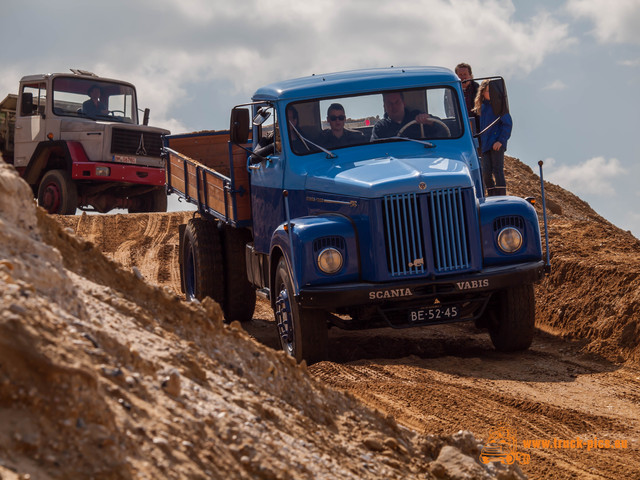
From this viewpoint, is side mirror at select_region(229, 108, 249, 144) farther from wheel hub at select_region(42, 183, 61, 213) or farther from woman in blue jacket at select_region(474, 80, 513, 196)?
wheel hub at select_region(42, 183, 61, 213)

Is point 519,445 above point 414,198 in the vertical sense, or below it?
below

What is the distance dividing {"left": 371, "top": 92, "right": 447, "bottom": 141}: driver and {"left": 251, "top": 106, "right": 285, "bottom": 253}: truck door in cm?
99

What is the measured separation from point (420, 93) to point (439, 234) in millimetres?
1906

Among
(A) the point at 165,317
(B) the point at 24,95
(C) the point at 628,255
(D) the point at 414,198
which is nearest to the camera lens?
(A) the point at 165,317

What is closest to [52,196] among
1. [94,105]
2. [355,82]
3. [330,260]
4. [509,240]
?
[94,105]

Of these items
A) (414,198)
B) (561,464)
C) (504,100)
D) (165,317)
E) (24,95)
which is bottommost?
(561,464)

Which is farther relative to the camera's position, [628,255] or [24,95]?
[24,95]

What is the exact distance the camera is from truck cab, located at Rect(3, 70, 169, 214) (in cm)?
1975

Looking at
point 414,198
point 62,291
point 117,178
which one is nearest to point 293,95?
point 414,198

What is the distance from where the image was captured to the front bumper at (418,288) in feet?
26.3

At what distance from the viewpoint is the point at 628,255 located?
12156 mm

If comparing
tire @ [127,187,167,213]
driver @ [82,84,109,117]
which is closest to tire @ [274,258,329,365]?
driver @ [82,84,109,117]

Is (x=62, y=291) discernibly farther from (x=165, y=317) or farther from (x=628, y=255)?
(x=628, y=255)

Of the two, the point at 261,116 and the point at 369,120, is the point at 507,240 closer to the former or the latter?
the point at 369,120
